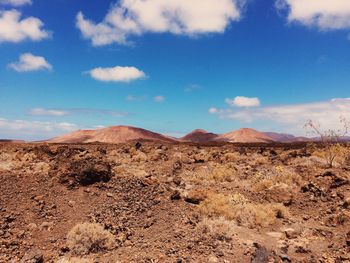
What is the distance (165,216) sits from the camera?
10844mm

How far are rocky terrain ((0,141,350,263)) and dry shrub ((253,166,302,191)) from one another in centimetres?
5

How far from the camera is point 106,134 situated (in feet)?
237

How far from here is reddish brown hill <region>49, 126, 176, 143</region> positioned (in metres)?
70.3

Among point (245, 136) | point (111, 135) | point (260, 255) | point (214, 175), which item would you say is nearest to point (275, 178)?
point (214, 175)

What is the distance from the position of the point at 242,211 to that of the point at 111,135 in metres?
61.7

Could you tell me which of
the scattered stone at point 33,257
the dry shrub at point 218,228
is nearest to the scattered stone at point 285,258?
the dry shrub at point 218,228

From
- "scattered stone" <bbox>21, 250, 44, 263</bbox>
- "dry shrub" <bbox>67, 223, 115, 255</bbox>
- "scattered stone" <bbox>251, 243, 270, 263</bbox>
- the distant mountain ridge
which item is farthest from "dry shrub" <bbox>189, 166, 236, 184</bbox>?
the distant mountain ridge

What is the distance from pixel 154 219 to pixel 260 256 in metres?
3.26

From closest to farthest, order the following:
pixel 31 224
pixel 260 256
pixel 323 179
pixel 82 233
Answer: pixel 260 256 → pixel 82 233 → pixel 31 224 → pixel 323 179

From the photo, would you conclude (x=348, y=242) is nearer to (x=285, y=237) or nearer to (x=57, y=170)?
(x=285, y=237)

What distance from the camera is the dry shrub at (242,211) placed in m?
11.2

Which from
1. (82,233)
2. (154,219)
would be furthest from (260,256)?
(82,233)

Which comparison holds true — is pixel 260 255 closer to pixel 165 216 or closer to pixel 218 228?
pixel 218 228

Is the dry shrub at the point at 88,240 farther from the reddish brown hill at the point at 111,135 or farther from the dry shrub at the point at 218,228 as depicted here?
the reddish brown hill at the point at 111,135
